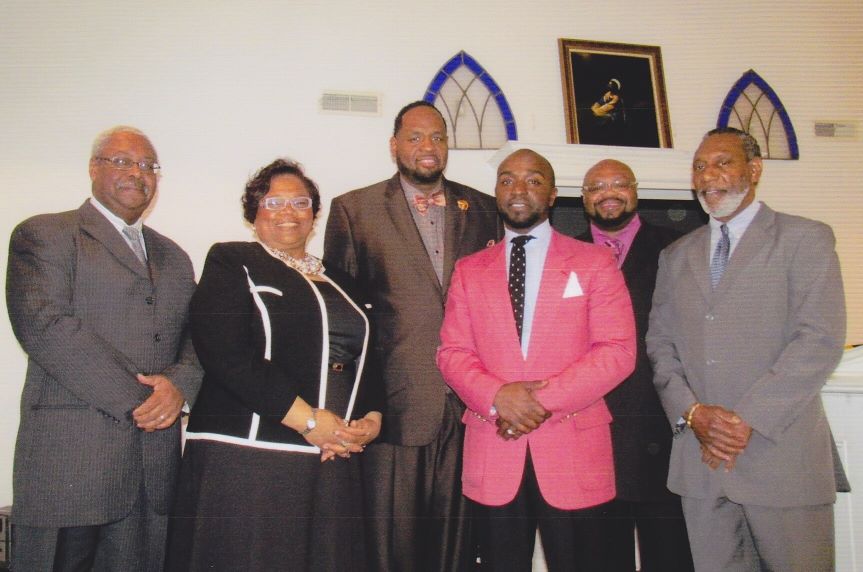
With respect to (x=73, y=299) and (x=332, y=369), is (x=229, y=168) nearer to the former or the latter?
(x=73, y=299)

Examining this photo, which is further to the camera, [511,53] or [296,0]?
[511,53]

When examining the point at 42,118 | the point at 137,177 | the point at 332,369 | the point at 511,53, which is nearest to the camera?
the point at 332,369

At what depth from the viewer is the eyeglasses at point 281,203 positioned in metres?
2.27

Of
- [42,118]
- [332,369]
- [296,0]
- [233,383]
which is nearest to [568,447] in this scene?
[332,369]

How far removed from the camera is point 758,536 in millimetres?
2000

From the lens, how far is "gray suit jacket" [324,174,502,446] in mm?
2340

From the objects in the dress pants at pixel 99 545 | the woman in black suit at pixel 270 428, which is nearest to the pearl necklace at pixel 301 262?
the woman in black suit at pixel 270 428

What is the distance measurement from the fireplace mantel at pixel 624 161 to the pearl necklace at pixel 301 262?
1.82 m

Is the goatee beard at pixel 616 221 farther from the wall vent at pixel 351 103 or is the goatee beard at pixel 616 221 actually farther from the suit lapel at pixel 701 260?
the wall vent at pixel 351 103

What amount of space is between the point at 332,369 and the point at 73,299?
933 millimetres

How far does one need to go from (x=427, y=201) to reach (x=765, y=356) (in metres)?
1.43

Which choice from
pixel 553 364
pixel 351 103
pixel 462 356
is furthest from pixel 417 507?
pixel 351 103

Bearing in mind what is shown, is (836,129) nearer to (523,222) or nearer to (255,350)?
(523,222)

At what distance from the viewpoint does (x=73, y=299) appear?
2088 mm
